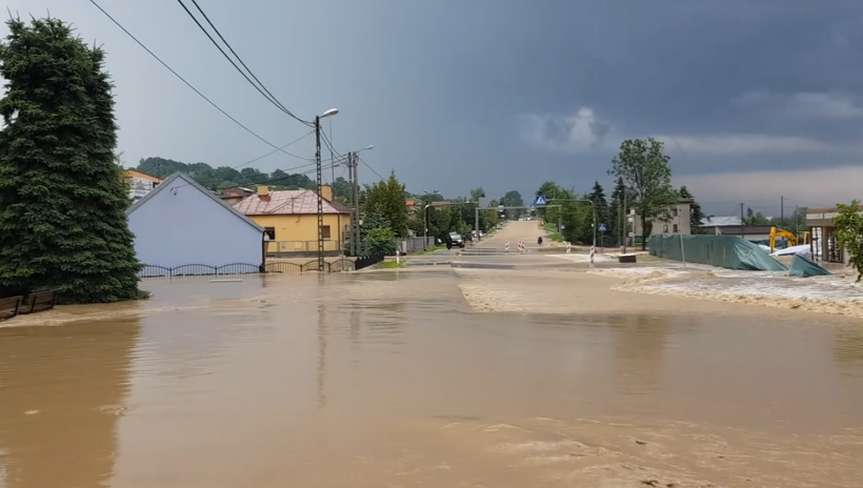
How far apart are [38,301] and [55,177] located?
4338mm

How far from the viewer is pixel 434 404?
27.5ft

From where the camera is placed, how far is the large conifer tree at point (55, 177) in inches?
858

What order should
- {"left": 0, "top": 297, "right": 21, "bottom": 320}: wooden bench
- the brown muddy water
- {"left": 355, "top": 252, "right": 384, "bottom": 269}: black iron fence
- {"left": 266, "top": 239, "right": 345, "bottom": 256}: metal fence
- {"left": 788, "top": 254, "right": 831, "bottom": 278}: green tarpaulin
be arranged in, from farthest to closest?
{"left": 266, "top": 239, "right": 345, "bottom": 256}: metal fence → {"left": 355, "top": 252, "right": 384, "bottom": 269}: black iron fence → {"left": 788, "top": 254, "right": 831, "bottom": 278}: green tarpaulin → {"left": 0, "top": 297, "right": 21, "bottom": 320}: wooden bench → the brown muddy water

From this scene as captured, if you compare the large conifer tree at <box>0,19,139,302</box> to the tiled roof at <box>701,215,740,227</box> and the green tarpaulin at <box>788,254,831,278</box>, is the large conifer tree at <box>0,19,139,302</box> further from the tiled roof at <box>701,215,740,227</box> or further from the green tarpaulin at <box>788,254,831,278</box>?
the tiled roof at <box>701,215,740,227</box>

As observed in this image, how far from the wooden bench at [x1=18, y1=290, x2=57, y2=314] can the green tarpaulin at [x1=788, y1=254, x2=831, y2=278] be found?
29.3 m

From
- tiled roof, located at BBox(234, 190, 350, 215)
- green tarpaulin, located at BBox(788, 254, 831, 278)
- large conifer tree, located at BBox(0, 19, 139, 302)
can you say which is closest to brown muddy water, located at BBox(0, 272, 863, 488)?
large conifer tree, located at BBox(0, 19, 139, 302)

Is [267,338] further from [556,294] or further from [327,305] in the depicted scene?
[556,294]

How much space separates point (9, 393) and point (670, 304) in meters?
18.2

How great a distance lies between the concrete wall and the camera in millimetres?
43219

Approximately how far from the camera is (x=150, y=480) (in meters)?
5.64

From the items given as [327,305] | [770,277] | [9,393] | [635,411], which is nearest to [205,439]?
[9,393]

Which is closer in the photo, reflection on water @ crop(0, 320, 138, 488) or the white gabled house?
reflection on water @ crop(0, 320, 138, 488)

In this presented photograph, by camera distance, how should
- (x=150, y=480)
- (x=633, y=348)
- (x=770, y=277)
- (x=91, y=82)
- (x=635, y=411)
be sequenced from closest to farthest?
(x=150, y=480) → (x=635, y=411) → (x=633, y=348) → (x=91, y=82) → (x=770, y=277)

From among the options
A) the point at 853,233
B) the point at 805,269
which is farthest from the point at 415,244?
the point at 853,233
